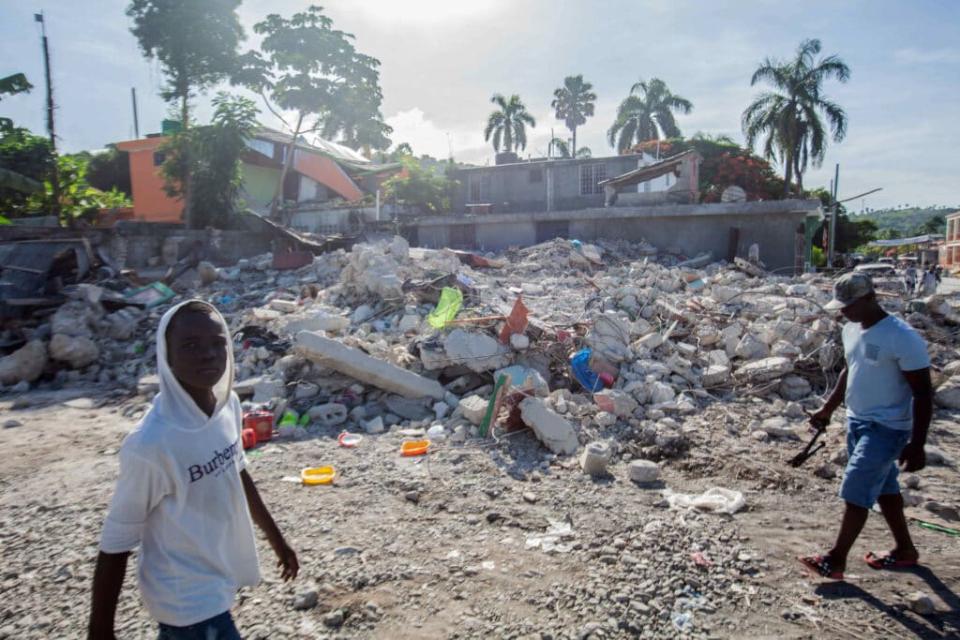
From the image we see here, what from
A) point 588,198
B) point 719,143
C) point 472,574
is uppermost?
point 719,143

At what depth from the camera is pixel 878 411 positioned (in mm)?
2605

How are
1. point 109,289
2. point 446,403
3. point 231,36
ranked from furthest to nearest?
point 231,36
point 109,289
point 446,403

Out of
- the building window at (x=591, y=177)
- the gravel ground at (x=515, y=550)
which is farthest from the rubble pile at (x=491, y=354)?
the building window at (x=591, y=177)

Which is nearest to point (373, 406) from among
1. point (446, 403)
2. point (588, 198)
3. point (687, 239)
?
point (446, 403)

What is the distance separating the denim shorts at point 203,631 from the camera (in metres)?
1.47

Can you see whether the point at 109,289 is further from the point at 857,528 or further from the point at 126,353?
the point at 857,528

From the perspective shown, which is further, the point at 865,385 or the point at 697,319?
the point at 697,319

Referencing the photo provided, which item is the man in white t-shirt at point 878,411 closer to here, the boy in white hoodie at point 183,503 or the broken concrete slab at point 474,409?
the boy in white hoodie at point 183,503

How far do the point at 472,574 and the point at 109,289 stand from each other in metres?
10.8

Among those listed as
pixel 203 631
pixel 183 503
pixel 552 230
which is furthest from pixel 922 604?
pixel 552 230

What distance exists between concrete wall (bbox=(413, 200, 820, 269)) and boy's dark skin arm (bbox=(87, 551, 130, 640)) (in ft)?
52.0

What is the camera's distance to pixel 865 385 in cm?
265

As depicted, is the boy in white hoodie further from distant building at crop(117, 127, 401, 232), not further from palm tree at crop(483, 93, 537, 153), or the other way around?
palm tree at crop(483, 93, 537, 153)

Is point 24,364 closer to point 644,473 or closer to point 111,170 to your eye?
point 644,473
